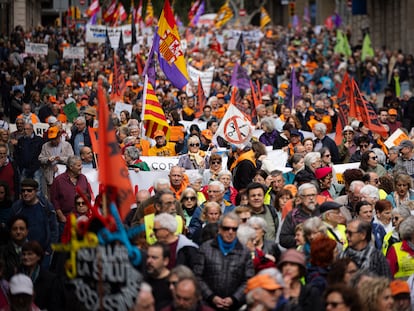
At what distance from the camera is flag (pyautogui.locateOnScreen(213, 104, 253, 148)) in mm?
17219

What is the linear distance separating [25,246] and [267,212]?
271cm

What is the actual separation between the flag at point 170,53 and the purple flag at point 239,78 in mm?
5553

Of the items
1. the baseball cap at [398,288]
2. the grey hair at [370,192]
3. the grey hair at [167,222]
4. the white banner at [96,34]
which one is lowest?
the baseball cap at [398,288]

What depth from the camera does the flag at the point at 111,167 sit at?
9.52m

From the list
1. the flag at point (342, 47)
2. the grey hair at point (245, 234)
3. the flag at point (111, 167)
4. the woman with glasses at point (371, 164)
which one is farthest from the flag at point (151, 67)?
the flag at point (342, 47)

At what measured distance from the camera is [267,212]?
40.8 feet

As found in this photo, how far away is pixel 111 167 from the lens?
9.52 meters

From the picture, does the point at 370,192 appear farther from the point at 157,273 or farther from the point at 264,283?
the point at 264,283

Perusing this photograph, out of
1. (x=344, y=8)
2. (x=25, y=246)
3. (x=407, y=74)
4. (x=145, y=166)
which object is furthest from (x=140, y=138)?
(x=344, y=8)

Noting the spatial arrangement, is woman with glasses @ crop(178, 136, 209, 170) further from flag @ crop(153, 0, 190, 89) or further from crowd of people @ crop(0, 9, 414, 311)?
flag @ crop(153, 0, 190, 89)

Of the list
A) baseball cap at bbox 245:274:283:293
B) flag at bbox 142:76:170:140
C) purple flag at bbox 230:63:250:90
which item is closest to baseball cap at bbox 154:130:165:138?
flag at bbox 142:76:170:140

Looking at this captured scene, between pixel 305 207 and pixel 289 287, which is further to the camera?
pixel 305 207

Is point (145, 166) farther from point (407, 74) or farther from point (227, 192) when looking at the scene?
point (407, 74)

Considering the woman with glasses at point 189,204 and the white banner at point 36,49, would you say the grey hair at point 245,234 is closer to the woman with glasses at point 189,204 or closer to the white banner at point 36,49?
the woman with glasses at point 189,204
